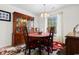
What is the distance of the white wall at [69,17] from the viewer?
1931 millimetres

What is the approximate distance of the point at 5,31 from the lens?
191cm

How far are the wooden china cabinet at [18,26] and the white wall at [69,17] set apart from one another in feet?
1.68

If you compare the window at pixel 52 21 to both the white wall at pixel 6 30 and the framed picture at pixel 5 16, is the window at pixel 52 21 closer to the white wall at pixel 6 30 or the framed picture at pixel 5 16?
the white wall at pixel 6 30

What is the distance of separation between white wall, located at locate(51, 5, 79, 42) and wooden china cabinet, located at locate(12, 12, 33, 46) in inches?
20.2

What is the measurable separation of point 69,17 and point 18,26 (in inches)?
33.0

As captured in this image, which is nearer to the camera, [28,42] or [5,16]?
[5,16]

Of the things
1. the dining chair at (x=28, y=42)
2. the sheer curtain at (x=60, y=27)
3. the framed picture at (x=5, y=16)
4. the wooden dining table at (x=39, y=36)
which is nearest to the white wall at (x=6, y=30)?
the framed picture at (x=5, y=16)

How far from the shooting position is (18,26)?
196 centimetres

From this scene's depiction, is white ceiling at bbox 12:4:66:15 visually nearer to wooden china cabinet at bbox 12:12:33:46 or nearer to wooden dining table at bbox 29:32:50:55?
wooden china cabinet at bbox 12:12:33:46

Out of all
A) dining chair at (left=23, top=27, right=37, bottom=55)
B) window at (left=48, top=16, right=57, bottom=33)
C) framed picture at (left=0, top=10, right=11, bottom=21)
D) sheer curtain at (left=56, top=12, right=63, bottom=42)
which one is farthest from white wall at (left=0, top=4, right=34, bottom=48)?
sheer curtain at (left=56, top=12, right=63, bottom=42)

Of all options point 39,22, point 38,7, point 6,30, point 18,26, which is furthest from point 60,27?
point 6,30

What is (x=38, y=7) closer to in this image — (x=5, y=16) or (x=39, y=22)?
(x=39, y=22)

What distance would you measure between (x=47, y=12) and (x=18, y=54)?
84 centimetres
